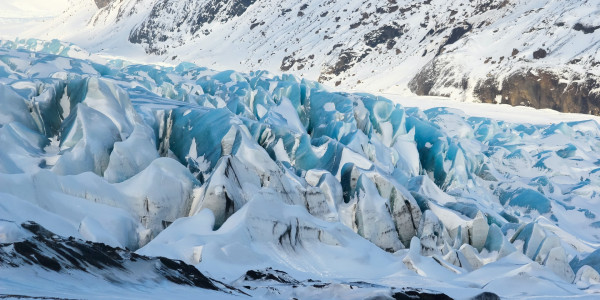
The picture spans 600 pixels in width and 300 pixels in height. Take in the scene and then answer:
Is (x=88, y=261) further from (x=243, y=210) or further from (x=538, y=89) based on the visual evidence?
(x=538, y=89)

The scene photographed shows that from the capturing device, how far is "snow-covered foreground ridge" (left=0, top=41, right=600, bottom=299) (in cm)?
786

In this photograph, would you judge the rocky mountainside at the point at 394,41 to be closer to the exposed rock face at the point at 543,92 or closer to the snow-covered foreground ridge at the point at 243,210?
the exposed rock face at the point at 543,92

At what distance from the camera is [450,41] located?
58.9 meters

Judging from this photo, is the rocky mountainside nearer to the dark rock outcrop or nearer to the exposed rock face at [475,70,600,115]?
the exposed rock face at [475,70,600,115]

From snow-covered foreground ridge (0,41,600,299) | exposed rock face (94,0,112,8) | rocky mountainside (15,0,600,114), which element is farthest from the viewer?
exposed rock face (94,0,112,8)

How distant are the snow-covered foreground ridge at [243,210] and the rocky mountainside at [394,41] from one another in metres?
26.4

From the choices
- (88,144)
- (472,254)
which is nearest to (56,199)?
(88,144)

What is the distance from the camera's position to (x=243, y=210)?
11.2 meters

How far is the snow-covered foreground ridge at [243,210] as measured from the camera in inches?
310

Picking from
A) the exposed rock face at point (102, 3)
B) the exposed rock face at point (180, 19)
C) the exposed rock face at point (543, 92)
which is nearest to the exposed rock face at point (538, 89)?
the exposed rock face at point (543, 92)

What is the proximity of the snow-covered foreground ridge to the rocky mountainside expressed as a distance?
86.5 feet

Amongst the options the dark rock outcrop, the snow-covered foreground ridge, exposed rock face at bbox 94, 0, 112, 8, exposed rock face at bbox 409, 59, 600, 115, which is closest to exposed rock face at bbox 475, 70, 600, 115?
exposed rock face at bbox 409, 59, 600, 115

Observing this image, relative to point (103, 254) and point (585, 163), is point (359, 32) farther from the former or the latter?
point (103, 254)

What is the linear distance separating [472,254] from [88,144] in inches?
286
